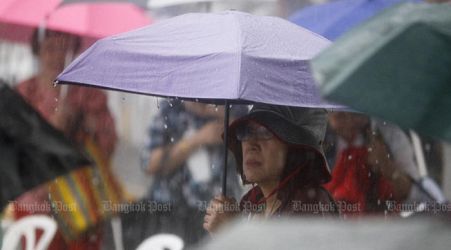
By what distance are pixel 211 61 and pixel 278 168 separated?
0.57m

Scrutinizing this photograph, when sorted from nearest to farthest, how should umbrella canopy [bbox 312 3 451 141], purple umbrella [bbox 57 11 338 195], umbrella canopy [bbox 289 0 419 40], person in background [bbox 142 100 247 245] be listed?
umbrella canopy [bbox 312 3 451 141] < purple umbrella [bbox 57 11 338 195] < umbrella canopy [bbox 289 0 419 40] < person in background [bbox 142 100 247 245]

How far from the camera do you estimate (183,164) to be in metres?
7.16

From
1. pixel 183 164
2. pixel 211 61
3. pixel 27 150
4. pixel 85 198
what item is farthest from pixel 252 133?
pixel 85 198

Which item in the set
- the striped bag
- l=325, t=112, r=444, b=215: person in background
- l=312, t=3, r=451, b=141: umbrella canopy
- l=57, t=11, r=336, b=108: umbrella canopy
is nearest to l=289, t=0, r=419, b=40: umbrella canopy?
l=325, t=112, r=444, b=215: person in background

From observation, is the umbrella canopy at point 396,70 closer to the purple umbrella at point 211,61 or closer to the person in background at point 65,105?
the purple umbrella at point 211,61

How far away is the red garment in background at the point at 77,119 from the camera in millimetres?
7035

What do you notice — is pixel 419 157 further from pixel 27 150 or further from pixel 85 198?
pixel 27 150

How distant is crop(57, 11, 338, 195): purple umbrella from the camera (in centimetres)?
523

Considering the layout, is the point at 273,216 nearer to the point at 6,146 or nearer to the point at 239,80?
the point at 239,80

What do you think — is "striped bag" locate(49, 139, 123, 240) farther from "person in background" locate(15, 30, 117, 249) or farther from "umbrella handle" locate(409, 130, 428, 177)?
"umbrella handle" locate(409, 130, 428, 177)

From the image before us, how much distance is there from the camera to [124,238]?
7.19 m

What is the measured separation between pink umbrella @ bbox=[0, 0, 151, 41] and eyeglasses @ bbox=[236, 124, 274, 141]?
5.61 ft

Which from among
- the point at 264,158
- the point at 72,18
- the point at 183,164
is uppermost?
the point at 72,18

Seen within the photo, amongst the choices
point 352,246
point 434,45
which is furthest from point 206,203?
point 352,246
